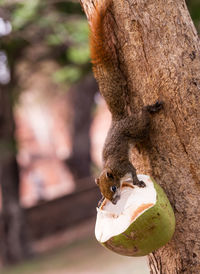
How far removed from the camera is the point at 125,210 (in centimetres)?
129

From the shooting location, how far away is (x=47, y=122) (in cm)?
1534

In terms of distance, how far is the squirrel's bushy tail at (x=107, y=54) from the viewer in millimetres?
1449

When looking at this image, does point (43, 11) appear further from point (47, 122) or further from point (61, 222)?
point (47, 122)

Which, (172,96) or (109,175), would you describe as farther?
(109,175)

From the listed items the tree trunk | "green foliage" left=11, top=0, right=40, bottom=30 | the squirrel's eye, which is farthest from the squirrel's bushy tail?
the tree trunk

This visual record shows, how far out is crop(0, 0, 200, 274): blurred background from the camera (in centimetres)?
469

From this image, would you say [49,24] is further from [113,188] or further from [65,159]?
[65,159]

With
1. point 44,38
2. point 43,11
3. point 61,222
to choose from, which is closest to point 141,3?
point 43,11

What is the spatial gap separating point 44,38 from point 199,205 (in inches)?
163

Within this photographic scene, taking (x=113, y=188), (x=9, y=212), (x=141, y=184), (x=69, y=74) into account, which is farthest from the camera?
(x=9, y=212)

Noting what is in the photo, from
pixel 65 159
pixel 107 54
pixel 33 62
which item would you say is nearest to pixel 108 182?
pixel 107 54

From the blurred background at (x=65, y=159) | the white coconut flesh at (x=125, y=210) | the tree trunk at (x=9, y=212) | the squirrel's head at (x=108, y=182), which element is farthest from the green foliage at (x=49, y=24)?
the white coconut flesh at (x=125, y=210)

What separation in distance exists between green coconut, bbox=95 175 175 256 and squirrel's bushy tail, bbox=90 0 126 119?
0.34 meters

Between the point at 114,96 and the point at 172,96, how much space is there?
0.23m
